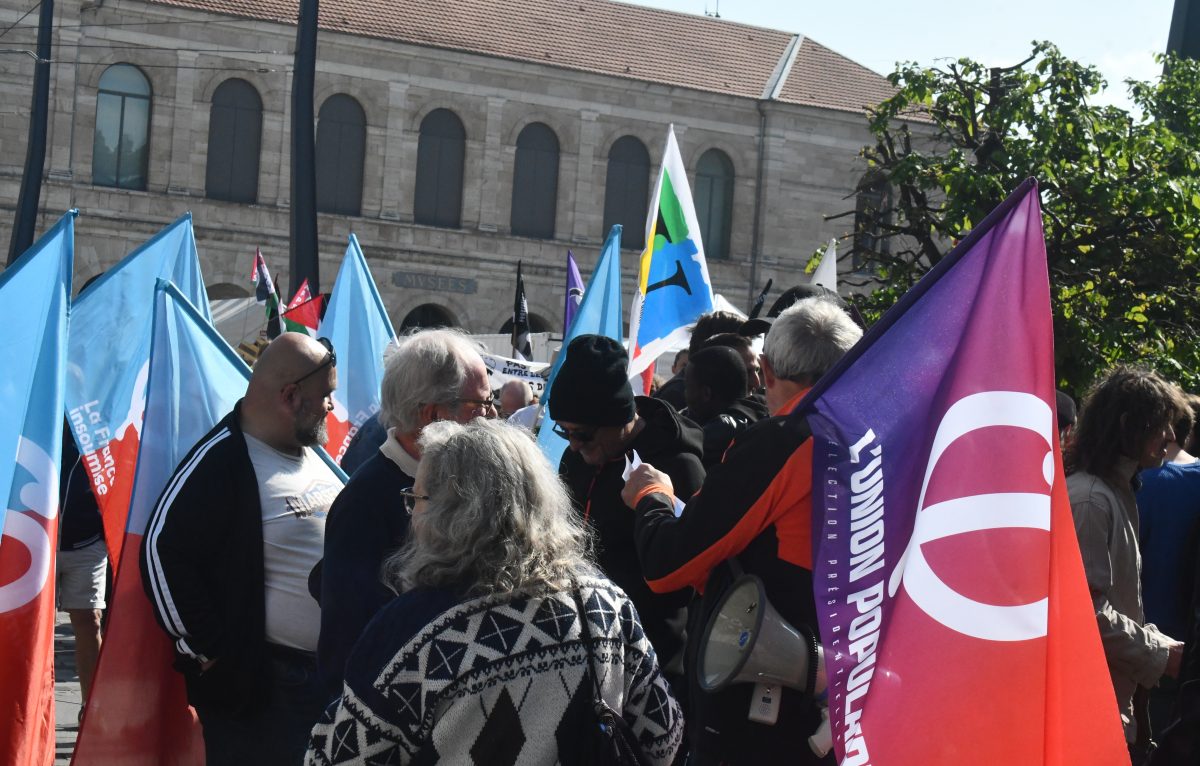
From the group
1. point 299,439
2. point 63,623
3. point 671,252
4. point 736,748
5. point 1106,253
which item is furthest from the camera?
point 1106,253

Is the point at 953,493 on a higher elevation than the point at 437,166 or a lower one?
lower

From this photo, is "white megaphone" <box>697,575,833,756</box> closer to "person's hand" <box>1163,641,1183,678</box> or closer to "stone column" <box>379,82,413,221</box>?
"person's hand" <box>1163,641,1183,678</box>

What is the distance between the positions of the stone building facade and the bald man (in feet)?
90.3

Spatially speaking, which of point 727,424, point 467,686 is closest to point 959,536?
point 467,686

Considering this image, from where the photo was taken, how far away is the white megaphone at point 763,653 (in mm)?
3088

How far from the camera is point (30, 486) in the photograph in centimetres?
400

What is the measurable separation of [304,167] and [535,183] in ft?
68.5

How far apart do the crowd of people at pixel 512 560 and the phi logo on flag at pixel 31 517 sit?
0.37 m

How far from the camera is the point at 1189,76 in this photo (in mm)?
16812

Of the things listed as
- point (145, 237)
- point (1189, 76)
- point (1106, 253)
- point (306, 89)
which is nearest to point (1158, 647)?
point (1106, 253)

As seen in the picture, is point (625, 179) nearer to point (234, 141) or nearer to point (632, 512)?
point (234, 141)

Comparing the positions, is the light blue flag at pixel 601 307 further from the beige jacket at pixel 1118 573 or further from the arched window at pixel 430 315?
the arched window at pixel 430 315

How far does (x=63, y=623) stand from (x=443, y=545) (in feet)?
26.7

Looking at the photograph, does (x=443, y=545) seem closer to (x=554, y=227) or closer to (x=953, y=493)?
(x=953, y=493)
